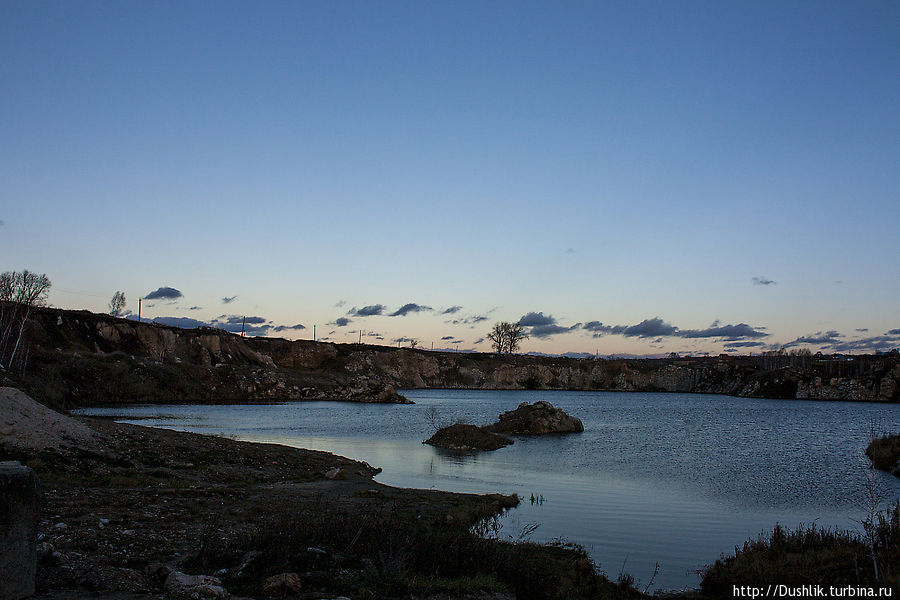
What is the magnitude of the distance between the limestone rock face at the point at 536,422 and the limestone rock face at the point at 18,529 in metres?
39.8

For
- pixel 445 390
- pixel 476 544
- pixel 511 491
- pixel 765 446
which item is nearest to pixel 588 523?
pixel 511 491

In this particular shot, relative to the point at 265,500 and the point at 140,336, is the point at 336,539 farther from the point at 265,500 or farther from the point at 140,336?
the point at 140,336

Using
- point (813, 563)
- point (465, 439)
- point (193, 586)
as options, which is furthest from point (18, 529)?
point (465, 439)

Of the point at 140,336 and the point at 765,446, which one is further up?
the point at 140,336

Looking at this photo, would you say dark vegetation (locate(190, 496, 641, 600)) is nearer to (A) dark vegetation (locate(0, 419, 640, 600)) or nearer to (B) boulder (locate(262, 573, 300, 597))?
(A) dark vegetation (locate(0, 419, 640, 600))

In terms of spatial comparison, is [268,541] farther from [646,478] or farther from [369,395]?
[369,395]

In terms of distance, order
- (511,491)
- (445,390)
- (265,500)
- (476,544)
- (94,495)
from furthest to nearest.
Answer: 1. (445,390)
2. (511,491)
3. (265,500)
4. (94,495)
5. (476,544)

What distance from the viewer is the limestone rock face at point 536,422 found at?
44938mm

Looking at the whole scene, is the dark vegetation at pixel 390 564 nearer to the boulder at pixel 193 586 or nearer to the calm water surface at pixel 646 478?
the boulder at pixel 193 586

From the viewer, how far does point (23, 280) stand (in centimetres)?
7538

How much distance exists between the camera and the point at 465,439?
36.0m

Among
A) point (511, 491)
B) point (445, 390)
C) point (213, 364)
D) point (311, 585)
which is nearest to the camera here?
point (311, 585)

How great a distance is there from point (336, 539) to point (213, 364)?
9270 centimetres

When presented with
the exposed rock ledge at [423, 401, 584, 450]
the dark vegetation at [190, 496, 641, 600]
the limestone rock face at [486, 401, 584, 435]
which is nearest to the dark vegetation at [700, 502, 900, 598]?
the dark vegetation at [190, 496, 641, 600]
